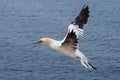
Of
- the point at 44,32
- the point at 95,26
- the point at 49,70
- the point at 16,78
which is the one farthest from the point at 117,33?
the point at 16,78

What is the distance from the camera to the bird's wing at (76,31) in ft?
90.6

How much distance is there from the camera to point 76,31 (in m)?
30.8

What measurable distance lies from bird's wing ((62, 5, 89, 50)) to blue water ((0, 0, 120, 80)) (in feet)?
334

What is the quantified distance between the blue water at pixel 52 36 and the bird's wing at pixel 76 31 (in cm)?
10176

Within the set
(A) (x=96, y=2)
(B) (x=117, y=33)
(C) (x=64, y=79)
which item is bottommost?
(C) (x=64, y=79)

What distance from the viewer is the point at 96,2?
633ft

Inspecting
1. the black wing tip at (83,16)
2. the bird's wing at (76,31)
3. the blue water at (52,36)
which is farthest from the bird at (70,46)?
the blue water at (52,36)

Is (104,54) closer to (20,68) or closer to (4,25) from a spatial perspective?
(20,68)

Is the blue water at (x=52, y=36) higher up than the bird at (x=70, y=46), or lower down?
lower down

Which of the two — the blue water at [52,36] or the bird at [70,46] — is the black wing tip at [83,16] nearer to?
the bird at [70,46]

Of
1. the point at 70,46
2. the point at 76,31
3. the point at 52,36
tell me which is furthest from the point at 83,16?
the point at 52,36

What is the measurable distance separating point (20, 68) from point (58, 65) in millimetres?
13182

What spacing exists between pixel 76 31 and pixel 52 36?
127 meters

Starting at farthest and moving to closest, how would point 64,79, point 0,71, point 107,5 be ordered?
point 107,5 → point 0,71 → point 64,79
